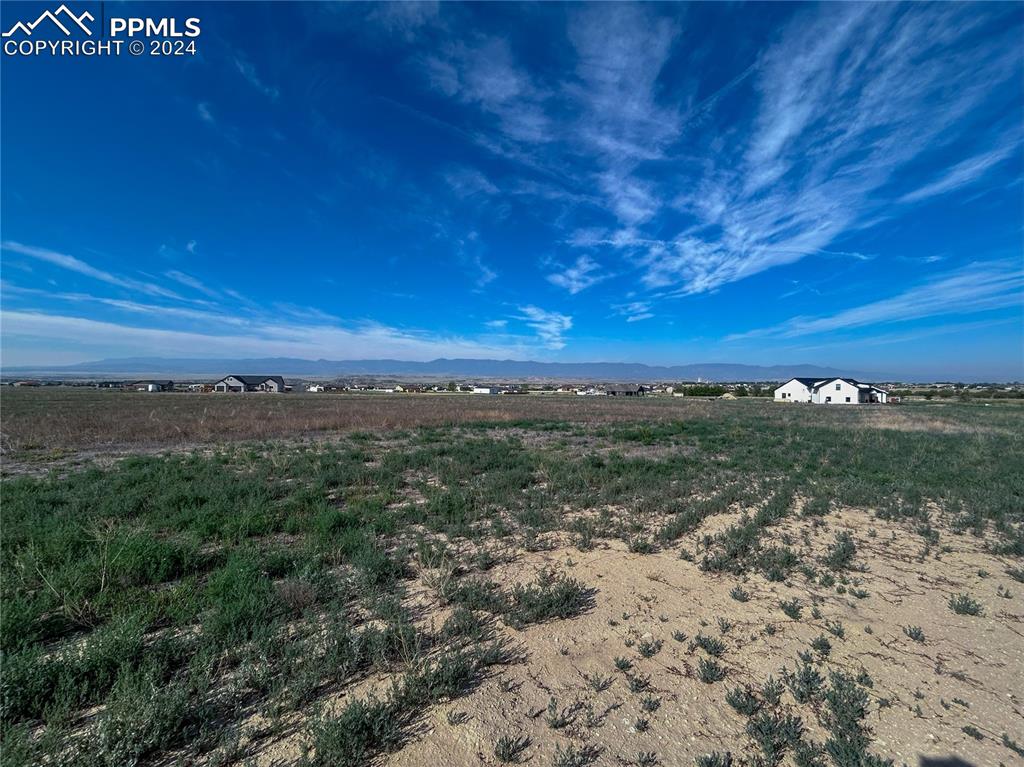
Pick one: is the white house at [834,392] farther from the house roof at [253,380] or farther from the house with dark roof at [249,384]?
the house roof at [253,380]

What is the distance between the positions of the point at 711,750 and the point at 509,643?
1.80 m

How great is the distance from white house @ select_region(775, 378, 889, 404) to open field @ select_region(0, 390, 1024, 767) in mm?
67033

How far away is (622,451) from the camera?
1488cm

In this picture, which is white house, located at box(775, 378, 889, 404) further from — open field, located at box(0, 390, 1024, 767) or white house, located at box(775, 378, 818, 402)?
open field, located at box(0, 390, 1024, 767)

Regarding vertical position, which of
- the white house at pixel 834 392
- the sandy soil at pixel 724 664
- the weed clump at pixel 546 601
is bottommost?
the sandy soil at pixel 724 664

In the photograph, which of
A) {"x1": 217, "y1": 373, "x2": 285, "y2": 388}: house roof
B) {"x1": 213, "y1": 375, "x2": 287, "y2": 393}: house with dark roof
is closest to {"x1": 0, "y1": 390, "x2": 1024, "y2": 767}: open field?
{"x1": 213, "y1": 375, "x2": 287, "y2": 393}: house with dark roof

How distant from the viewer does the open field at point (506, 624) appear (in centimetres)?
281

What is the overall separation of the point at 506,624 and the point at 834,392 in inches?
3096

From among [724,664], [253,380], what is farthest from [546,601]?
[253,380]

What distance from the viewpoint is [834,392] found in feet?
209

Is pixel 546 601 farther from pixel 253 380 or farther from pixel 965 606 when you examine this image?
pixel 253 380

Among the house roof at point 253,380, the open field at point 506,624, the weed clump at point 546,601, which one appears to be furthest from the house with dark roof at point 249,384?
the weed clump at point 546,601

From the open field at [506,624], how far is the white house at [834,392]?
67.0 metres

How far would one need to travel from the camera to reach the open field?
281 cm
